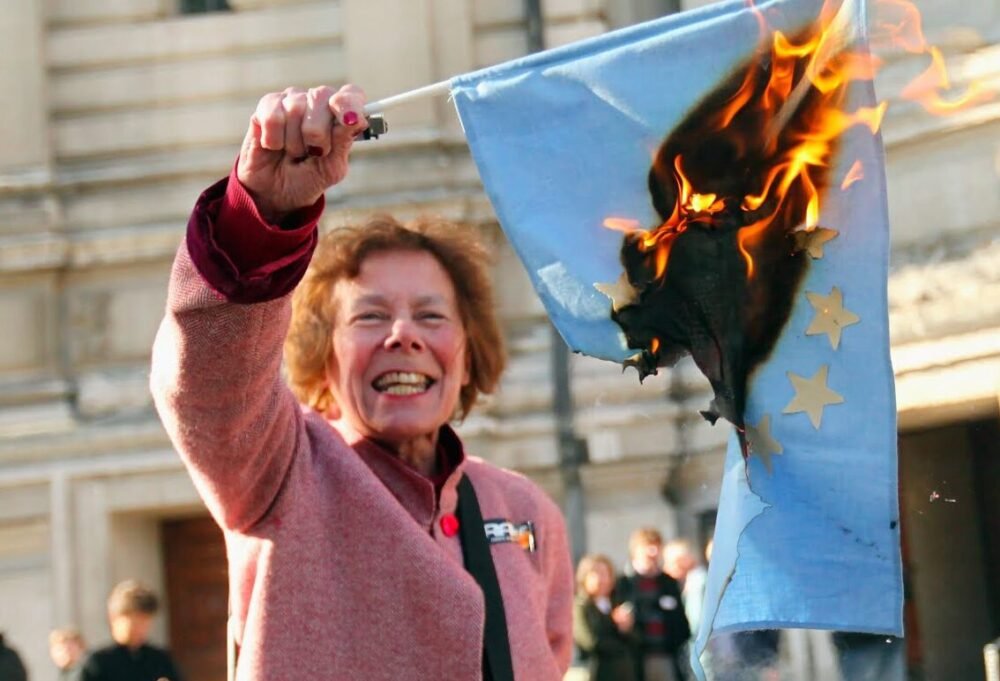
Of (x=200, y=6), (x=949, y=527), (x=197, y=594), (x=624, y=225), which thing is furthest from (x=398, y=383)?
(x=200, y=6)

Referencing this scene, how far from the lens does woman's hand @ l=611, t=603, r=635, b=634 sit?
312 inches

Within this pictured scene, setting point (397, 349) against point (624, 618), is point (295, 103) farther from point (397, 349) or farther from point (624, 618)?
point (624, 618)

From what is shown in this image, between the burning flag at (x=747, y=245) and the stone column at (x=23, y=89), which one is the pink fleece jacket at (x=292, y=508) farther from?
the stone column at (x=23, y=89)

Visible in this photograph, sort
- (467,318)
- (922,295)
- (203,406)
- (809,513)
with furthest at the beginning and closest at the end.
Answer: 1. (922,295)
2. (467,318)
3. (809,513)
4. (203,406)

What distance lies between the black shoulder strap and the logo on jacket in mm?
37

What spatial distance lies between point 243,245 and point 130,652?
4.75 meters

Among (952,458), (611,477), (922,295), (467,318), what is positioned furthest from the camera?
(611,477)

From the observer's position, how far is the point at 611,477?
966 cm

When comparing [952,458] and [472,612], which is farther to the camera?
[952,458]

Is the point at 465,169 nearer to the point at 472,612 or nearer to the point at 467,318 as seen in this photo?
the point at 467,318

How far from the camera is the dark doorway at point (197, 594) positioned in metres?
10.5

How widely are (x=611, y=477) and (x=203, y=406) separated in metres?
7.20

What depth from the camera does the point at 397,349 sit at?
10.0ft

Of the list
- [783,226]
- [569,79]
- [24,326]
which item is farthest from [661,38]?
[24,326]
